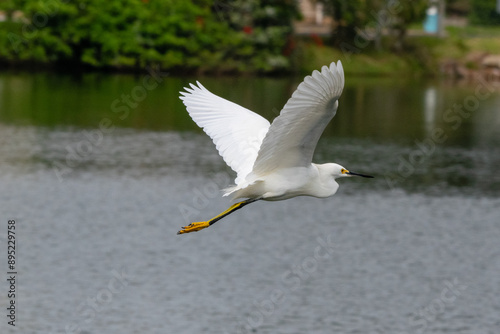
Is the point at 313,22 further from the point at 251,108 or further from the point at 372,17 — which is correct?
the point at 251,108

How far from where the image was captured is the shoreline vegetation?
57.9m

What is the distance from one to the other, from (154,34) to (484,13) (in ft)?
98.3

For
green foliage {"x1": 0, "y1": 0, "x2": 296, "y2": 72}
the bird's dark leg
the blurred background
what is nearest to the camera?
the bird's dark leg

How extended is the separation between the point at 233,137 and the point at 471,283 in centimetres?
1381

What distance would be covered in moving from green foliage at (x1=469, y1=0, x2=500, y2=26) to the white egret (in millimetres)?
71385

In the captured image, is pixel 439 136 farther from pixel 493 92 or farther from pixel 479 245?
pixel 493 92

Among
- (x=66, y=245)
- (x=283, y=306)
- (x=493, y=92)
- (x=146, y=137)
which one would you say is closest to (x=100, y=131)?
(x=146, y=137)

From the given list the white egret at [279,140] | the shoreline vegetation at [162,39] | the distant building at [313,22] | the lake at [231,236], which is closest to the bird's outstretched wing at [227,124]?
the white egret at [279,140]

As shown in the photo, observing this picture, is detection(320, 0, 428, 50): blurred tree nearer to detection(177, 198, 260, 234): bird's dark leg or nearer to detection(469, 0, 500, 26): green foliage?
detection(469, 0, 500, 26): green foliage

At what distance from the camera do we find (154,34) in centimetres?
5962

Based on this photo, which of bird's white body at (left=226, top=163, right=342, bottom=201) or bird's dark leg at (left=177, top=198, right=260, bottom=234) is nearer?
bird's white body at (left=226, top=163, right=342, bottom=201)

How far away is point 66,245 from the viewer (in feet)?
81.3

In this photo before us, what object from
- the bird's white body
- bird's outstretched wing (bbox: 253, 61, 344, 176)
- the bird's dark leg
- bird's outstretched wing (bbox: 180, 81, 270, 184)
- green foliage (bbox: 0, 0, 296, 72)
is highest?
bird's outstretched wing (bbox: 253, 61, 344, 176)

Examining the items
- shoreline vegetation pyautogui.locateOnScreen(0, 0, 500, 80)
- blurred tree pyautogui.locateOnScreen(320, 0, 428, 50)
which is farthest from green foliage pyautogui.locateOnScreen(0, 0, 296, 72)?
blurred tree pyautogui.locateOnScreen(320, 0, 428, 50)
